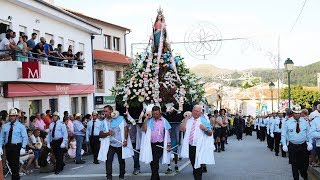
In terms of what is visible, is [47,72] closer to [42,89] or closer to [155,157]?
[42,89]

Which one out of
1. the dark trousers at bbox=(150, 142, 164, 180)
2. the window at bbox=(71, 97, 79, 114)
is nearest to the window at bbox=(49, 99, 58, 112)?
the window at bbox=(71, 97, 79, 114)

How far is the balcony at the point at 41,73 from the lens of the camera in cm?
2030

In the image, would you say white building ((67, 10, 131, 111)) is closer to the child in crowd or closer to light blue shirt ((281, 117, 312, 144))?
the child in crowd

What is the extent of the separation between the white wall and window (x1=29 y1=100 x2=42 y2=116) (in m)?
3.24

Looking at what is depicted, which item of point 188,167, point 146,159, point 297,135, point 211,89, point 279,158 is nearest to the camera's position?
point 297,135

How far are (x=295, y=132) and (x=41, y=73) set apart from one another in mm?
14398

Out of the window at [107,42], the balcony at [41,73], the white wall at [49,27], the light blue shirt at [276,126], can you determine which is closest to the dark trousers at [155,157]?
the light blue shirt at [276,126]

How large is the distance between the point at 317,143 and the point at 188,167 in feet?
13.2

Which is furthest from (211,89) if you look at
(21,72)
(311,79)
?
(21,72)

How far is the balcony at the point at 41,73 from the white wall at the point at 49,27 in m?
0.40

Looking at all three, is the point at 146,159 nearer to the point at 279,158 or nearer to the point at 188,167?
the point at 188,167

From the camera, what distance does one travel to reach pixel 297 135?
11.7 meters

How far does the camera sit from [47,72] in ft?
79.0

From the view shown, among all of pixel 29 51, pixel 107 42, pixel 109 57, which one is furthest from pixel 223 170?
pixel 107 42
